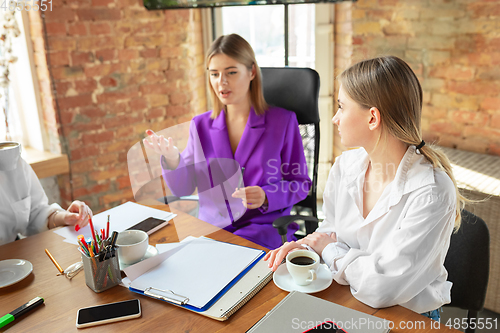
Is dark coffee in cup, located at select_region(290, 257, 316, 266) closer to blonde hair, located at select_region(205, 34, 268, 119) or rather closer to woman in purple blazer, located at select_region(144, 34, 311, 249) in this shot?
woman in purple blazer, located at select_region(144, 34, 311, 249)

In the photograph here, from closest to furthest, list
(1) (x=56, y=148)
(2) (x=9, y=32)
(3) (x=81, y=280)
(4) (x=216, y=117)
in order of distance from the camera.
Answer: (3) (x=81, y=280)
(4) (x=216, y=117)
(2) (x=9, y=32)
(1) (x=56, y=148)

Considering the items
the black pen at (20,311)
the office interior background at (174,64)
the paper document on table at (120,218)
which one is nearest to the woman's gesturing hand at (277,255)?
the paper document on table at (120,218)

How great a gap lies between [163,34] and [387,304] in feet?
7.39

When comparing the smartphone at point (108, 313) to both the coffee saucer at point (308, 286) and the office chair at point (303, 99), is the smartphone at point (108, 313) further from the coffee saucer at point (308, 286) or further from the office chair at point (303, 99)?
the office chair at point (303, 99)

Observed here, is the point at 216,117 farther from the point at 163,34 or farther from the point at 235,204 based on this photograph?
the point at 163,34

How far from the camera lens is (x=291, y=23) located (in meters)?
2.79

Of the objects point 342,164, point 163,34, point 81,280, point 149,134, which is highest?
point 163,34

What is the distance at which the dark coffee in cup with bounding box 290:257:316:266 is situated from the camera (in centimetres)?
108

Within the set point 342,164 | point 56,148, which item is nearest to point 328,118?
point 342,164

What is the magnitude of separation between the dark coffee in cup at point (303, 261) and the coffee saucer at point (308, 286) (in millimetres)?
42

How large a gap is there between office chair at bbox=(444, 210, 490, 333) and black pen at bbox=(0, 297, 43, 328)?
1.18m

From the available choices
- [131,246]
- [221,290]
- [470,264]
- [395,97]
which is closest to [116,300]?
[131,246]

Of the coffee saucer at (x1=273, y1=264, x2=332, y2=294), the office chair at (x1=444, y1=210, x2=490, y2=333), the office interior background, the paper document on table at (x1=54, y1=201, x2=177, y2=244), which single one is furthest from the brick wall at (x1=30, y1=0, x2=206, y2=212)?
the office chair at (x1=444, y1=210, x2=490, y2=333)

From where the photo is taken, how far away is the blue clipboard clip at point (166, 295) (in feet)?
3.31
